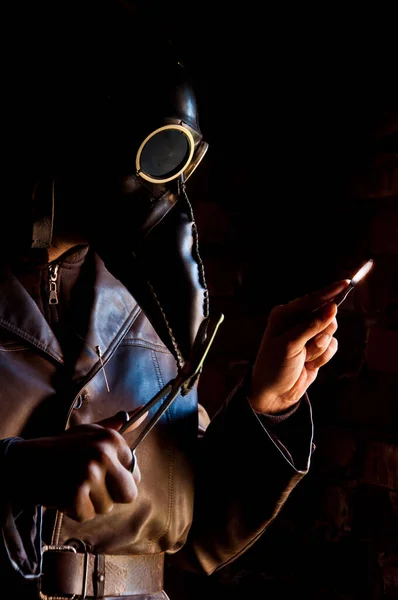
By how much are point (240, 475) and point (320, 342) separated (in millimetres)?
309

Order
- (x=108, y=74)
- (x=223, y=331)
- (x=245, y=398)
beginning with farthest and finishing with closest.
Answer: (x=223, y=331), (x=245, y=398), (x=108, y=74)

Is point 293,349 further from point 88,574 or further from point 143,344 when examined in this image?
point 88,574

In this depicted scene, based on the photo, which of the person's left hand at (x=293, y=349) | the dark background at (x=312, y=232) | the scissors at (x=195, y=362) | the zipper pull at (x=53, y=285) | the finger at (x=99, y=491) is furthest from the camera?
the dark background at (x=312, y=232)

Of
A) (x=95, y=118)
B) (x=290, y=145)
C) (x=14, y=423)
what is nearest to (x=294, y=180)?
(x=290, y=145)

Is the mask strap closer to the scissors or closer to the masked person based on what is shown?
the masked person

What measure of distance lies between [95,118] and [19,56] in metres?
0.16

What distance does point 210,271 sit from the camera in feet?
6.57

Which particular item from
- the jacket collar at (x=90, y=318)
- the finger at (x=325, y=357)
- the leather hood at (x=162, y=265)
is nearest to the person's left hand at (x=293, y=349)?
the finger at (x=325, y=357)

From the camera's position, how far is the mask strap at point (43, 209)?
1.26m

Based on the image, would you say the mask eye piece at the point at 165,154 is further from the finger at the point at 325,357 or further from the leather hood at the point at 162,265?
the finger at the point at 325,357

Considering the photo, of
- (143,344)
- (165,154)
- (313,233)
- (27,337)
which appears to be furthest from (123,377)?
(313,233)

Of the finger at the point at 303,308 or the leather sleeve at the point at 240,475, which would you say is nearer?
the finger at the point at 303,308

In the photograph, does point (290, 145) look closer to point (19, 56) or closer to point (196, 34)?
point (196, 34)

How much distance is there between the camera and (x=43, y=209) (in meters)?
1.26
